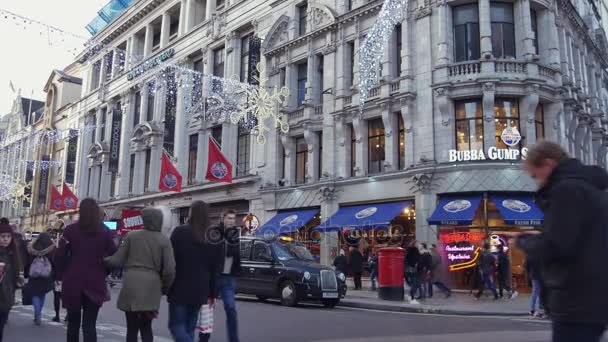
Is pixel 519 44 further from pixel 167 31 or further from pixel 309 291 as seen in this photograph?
pixel 167 31

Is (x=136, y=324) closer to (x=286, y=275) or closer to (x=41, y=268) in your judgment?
(x=41, y=268)

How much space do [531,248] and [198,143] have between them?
3389cm

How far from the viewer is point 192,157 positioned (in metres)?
37.0

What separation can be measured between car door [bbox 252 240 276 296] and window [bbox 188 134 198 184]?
70.0 feet

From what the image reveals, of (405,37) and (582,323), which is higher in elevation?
(405,37)

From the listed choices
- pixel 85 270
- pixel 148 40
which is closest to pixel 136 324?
pixel 85 270

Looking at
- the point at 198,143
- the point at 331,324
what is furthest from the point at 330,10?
the point at 331,324

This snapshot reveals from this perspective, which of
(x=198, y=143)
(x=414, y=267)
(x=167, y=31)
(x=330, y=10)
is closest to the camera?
(x=414, y=267)

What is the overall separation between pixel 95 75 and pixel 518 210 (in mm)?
48260

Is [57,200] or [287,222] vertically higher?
[57,200]

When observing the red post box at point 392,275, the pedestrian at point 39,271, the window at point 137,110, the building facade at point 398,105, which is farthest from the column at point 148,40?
the pedestrian at point 39,271

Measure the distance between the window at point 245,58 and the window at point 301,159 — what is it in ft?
21.8

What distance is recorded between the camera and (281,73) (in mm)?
30484

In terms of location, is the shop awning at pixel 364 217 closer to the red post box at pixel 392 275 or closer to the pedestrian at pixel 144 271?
the red post box at pixel 392 275
